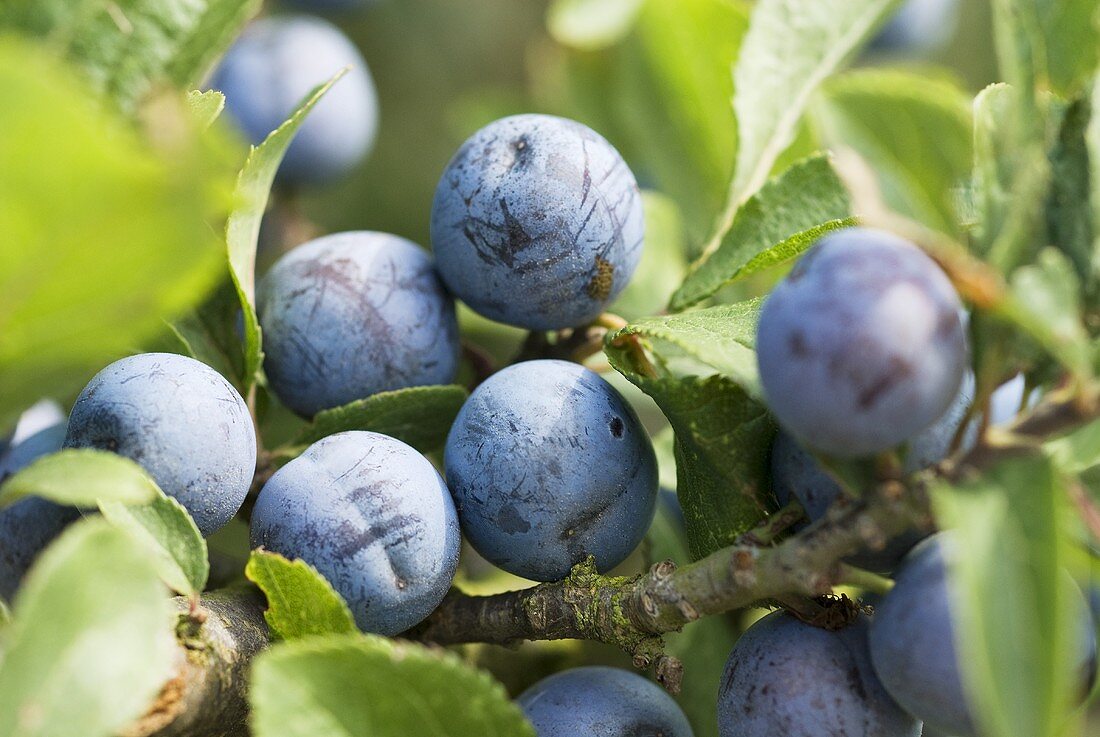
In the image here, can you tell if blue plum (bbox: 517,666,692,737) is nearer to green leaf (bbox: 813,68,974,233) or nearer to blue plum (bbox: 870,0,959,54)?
green leaf (bbox: 813,68,974,233)

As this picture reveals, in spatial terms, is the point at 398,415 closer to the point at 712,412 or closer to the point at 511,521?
the point at 511,521

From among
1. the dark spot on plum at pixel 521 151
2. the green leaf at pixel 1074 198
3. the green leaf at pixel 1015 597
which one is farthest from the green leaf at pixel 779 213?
the green leaf at pixel 1015 597

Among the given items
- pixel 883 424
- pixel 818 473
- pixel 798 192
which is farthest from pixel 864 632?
pixel 798 192

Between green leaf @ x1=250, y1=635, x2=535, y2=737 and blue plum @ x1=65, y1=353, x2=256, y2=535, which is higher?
blue plum @ x1=65, y1=353, x2=256, y2=535

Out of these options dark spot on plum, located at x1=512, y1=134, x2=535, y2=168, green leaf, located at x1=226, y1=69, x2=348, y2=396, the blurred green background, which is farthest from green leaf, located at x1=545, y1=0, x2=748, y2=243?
green leaf, located at x1=226, y1=69, x2=348, y2=396

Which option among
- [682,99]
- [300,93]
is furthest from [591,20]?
[300,93]

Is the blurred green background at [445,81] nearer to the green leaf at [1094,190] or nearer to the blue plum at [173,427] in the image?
the blue plum at [173,427]

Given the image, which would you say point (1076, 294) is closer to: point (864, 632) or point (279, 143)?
point (864, 632)
